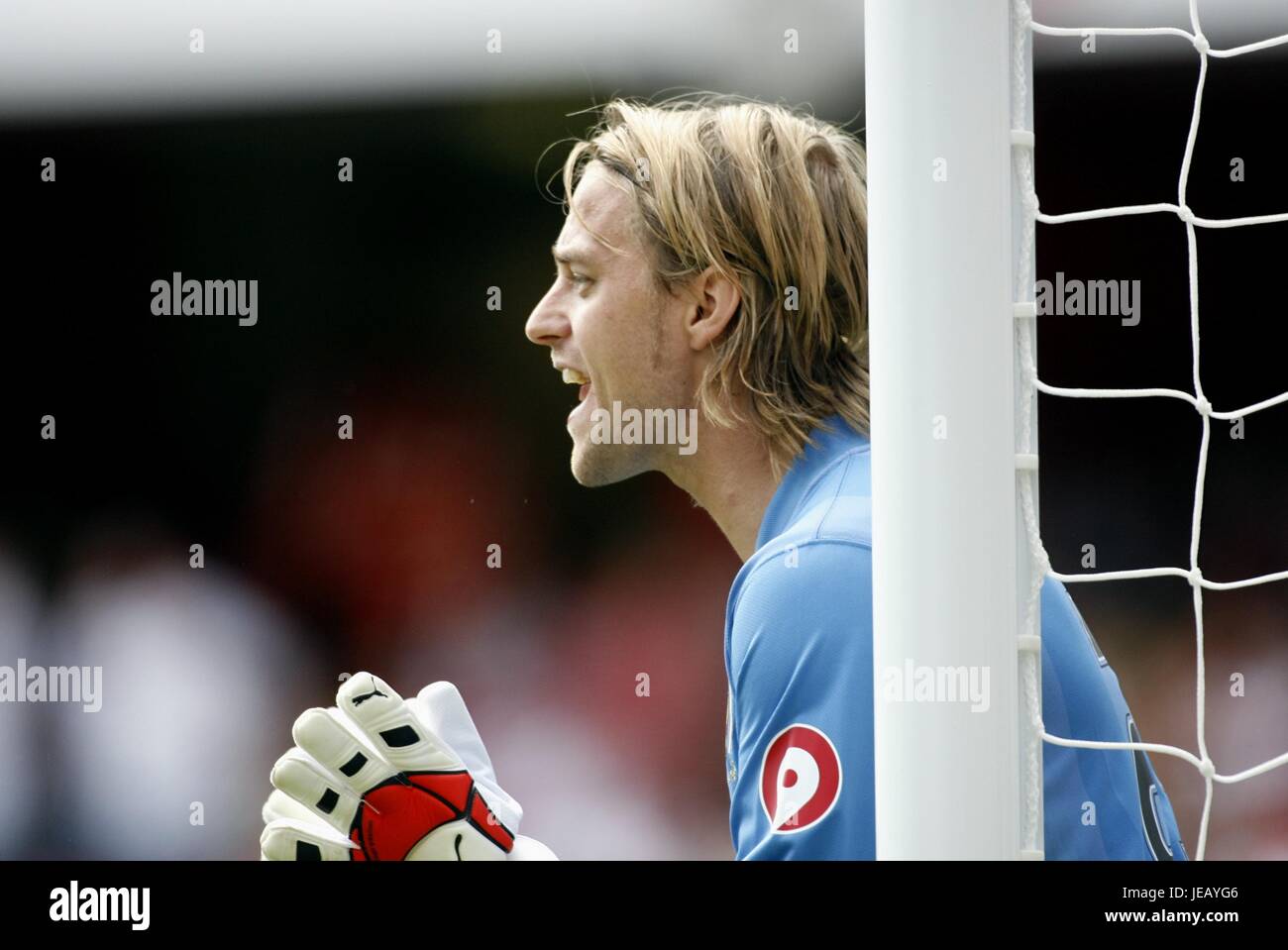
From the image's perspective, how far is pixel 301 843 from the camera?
122 cm

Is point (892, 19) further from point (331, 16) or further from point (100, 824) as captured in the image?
point (100, 824)

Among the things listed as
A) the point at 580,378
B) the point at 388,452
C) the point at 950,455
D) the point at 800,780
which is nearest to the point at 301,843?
the point at 800,780

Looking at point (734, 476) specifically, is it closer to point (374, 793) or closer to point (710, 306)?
point (710, 306)

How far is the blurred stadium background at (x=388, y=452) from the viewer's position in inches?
85.1

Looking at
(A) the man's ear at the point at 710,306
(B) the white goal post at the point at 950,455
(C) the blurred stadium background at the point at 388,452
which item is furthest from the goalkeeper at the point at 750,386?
(C) the blurred stadium background at the point at 388,452

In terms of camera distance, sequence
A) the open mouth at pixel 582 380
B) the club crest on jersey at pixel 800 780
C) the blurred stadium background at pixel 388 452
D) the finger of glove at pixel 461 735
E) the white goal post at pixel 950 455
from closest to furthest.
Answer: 1. the white goal post at pixel 950 455
2. the club crest on jersey at pixel 800 780
3. the finger of glove at pixel 461 735
4. the open mouth at pixel 582 380
5. the blurred stadium background at pixel 388 452

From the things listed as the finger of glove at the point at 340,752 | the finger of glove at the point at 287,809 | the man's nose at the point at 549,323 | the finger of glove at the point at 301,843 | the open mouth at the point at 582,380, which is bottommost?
the finger of glove at the point at 301,843

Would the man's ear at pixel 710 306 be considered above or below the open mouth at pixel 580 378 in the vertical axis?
above

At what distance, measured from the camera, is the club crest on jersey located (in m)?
1.08

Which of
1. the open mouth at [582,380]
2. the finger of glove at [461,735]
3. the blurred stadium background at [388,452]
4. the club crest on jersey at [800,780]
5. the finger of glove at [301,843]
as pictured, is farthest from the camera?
the blurred stadium background at [388,452]

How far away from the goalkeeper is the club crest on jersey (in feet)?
0.09

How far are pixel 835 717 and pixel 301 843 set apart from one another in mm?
496

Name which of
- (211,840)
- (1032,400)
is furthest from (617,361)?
(211,840)

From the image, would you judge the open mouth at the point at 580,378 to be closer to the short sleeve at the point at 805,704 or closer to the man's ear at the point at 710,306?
the man's ear at the point at 710,306
